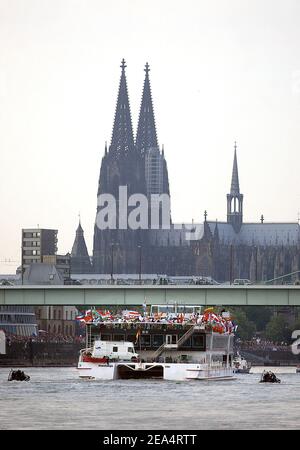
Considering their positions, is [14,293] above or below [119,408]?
above

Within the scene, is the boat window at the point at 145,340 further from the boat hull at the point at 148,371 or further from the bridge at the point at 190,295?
the bridge at the point at 190,295

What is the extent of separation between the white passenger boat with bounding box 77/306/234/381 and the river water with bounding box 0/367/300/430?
9.13 ft

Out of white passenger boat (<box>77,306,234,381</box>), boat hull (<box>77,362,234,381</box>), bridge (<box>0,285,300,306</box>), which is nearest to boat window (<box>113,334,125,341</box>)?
white passenger boat (<box>77,306,234,381</box>)

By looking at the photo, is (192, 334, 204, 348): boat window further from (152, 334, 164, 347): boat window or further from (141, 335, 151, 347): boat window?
(141, 335, 151, 347): boat window

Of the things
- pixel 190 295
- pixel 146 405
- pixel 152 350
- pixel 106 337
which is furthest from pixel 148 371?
pixel 146 405

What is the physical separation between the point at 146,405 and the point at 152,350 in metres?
34.8

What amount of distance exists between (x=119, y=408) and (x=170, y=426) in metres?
10.4

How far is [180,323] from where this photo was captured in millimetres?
115688

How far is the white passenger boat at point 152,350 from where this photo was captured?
112 metres

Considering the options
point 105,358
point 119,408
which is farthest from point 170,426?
point 105,358

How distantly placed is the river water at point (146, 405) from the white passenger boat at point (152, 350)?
2.78 metres

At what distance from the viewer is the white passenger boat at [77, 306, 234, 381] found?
112m

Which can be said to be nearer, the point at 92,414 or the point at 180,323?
the point at 92,414
